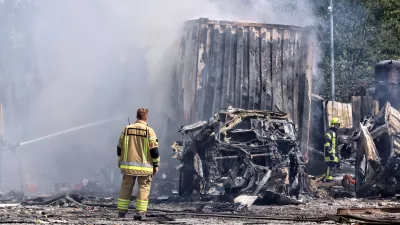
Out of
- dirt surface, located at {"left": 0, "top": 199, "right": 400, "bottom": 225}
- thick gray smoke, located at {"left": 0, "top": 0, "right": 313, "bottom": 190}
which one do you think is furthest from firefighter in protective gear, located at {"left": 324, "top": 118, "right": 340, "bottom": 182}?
thick gray smoke, located at {"left": 0, "top": 0, "right": 313, "bottom": 190}

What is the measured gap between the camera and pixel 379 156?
39.2 feet

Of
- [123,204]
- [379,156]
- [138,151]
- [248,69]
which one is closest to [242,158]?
[379,156]

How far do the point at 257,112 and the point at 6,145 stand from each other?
585cm

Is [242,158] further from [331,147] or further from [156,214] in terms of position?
[331,147]

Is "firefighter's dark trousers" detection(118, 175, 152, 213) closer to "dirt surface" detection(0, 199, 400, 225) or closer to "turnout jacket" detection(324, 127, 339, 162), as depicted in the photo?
"dirt surface" detection(0, 199, 400, 225)

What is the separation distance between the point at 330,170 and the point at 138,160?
7.01 meters

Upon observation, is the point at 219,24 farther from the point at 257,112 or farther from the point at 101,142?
the point at 101,142

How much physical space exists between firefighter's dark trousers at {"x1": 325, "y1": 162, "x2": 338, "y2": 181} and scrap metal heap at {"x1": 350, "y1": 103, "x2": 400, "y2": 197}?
5.84ft

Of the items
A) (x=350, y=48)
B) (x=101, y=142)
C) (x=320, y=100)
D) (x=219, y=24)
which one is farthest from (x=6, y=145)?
(x=350, y=48)

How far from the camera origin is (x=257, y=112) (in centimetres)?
1184

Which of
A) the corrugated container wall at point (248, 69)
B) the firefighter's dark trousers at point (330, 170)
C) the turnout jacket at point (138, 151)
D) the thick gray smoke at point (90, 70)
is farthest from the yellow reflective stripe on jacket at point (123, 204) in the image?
the thick gray smoke at point (90, 70)

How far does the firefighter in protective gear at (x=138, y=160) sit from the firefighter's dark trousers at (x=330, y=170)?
6591mm

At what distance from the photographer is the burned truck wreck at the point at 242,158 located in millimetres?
10789

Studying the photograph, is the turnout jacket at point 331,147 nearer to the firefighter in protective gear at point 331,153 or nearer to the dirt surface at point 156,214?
the firefighter in protective gear at point 331,153
